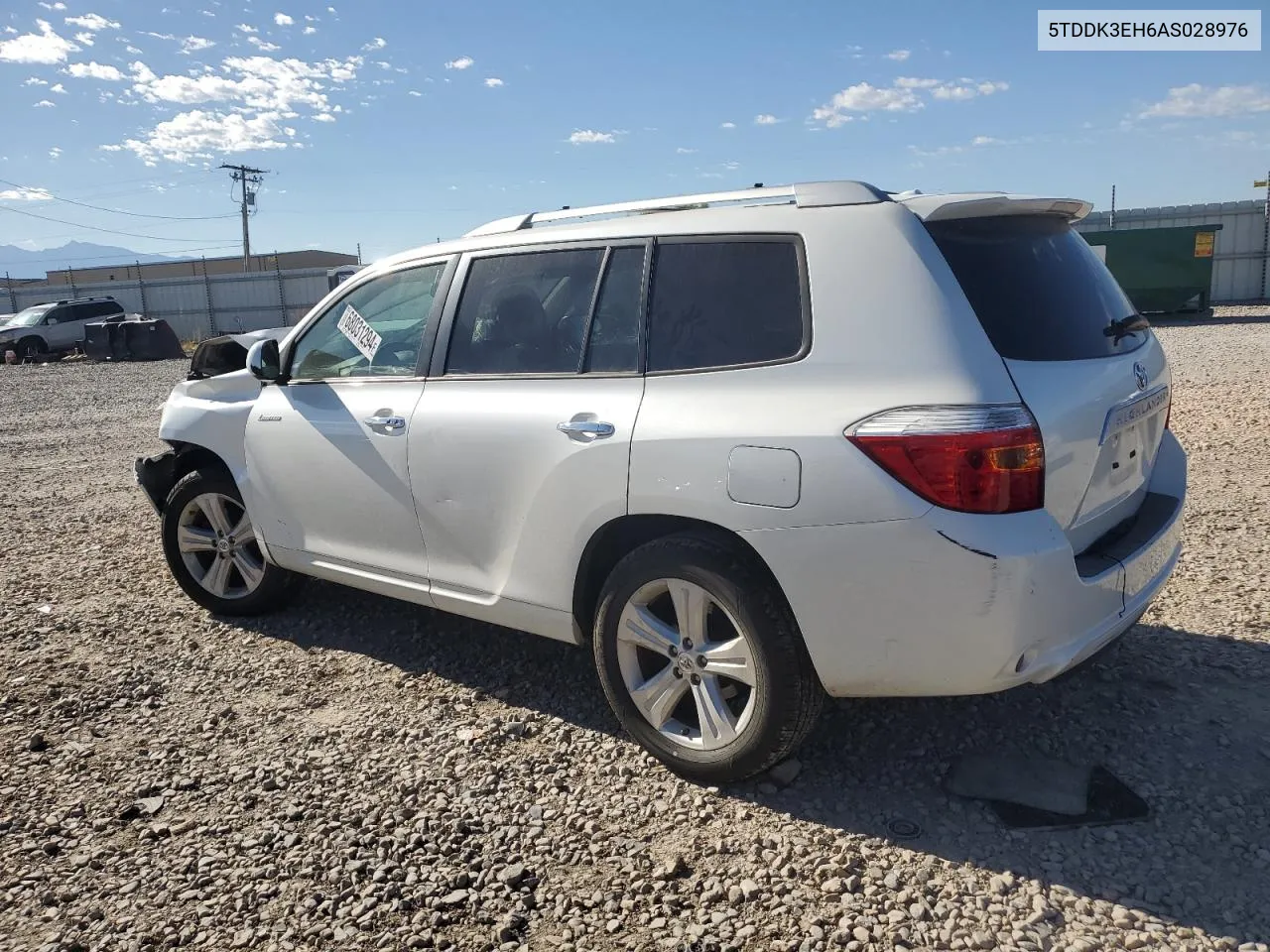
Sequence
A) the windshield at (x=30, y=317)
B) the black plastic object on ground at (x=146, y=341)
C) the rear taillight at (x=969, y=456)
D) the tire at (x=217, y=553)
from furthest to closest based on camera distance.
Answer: the windshield at (x=30, y=317) → the black plastic object on ground at (x=146, y=341) → the tire at (x=217, y=553) → the rear taillight at (x=969, y=456)

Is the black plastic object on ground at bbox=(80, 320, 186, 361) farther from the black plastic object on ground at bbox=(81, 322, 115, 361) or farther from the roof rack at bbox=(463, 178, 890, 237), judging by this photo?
the roof rack at bbox=(463, 178, 890, 237)

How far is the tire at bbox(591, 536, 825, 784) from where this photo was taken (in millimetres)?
2811

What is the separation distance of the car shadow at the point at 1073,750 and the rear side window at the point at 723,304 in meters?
1.41

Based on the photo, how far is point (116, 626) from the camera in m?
4.78

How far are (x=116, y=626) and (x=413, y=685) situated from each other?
1.87 meters

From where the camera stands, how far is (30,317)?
2881 cm

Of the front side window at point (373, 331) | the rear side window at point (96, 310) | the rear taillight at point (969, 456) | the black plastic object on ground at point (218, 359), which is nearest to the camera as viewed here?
the rear taillight at point (969, 456)

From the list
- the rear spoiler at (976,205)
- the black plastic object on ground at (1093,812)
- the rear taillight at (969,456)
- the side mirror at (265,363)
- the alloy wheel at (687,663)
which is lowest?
the black plastic object on ground at (1093,812)

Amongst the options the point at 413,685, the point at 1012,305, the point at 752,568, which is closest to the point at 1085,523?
the point at 1012,305

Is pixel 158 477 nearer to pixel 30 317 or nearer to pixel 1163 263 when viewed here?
pixel 1163 263

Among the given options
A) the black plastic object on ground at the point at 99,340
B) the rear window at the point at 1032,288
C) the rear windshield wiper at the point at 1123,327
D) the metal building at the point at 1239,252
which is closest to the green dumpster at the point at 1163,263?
the metal building at the point at 1239,252

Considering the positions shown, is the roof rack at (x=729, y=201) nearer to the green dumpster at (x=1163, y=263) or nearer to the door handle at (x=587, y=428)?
the door handle at (x=587, y=428)

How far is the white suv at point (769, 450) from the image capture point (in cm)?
256

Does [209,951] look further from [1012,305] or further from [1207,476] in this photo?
[1207,476]
